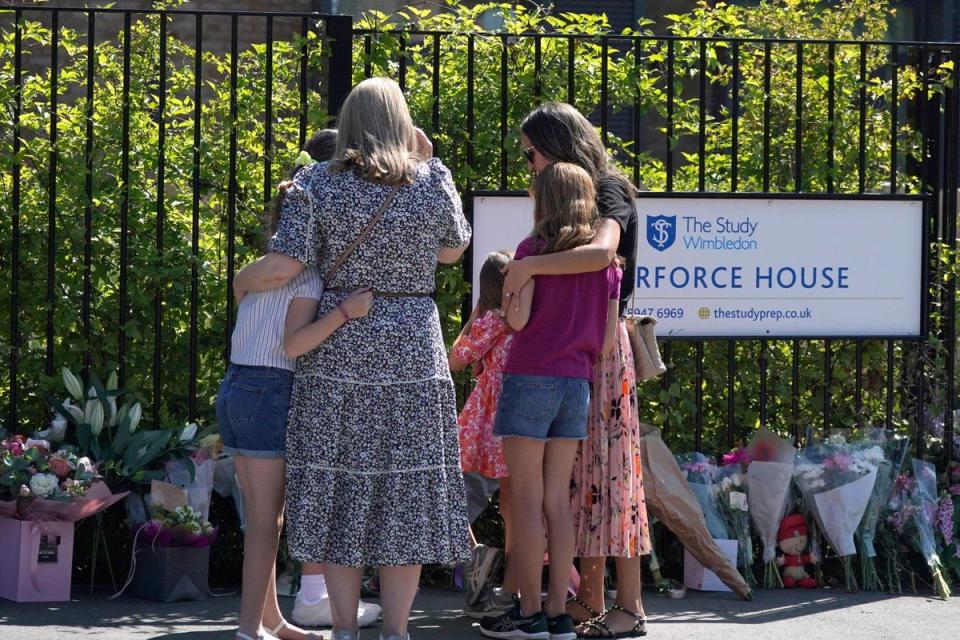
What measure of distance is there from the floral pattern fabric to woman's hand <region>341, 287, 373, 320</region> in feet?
3.47

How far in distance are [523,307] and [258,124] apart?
1.91 metres

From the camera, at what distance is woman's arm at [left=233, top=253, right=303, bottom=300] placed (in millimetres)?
3879

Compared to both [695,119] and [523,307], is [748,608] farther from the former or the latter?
[695,119]

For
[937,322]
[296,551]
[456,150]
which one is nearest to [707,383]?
[937,322]

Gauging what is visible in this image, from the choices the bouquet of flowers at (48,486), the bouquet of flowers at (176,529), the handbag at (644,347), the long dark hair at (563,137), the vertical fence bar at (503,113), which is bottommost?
the bouquet of flowers at (176,529)

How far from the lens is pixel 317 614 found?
468cm

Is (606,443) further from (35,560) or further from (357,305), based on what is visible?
(35,560)

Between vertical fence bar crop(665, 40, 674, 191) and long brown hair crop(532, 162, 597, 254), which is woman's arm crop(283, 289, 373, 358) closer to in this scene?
long brown hair crop(532, 162, 597, 254)

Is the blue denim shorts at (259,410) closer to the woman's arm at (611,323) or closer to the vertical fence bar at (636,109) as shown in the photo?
the woman's arm at (611,323)

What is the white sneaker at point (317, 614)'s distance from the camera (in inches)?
183

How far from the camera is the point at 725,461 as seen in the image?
5.78 metres

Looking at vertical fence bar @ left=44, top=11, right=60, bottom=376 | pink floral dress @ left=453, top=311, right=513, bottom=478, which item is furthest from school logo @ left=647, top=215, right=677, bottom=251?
vertical fence bar @ left=44, top=11, right=60, bottom=376

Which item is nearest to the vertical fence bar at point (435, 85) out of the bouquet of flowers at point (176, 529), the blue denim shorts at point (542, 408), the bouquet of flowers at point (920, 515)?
the blue denim shorts at point (542, 408)

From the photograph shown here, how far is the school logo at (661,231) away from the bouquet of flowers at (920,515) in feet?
4.63
